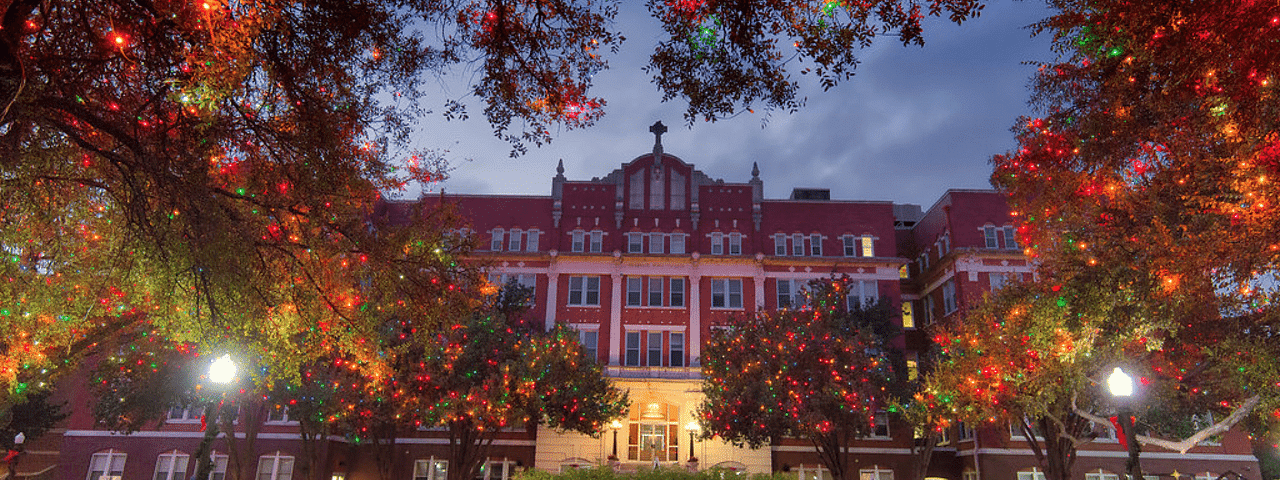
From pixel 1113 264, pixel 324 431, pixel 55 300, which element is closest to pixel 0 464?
pixel 324 431

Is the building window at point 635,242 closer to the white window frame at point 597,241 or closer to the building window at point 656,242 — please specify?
the building window at point 656,242

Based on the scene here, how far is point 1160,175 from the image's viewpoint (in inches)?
488

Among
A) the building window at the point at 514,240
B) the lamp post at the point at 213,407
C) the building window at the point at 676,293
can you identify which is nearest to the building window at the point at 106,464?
the building window at the point at 514,240

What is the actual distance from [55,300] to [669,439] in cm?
2788

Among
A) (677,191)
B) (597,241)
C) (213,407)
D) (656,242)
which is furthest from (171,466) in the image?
(677,191)

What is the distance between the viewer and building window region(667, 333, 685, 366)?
37.9m

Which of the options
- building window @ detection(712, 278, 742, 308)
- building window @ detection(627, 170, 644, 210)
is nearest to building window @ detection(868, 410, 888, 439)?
building window @ detection(712, 278, 742, 308)

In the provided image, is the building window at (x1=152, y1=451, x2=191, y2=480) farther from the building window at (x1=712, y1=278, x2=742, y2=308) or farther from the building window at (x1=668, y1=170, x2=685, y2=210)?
the building window at (x1=668, y1=170, x2=685, y2=210)

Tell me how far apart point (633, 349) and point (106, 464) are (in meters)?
25.5

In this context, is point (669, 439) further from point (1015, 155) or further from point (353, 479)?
point (1015, 155)

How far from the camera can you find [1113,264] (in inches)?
501

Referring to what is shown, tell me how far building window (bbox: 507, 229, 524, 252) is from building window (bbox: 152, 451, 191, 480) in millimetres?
18306

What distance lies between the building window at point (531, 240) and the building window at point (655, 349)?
793 cm

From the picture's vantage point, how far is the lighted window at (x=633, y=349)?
38031 mm
